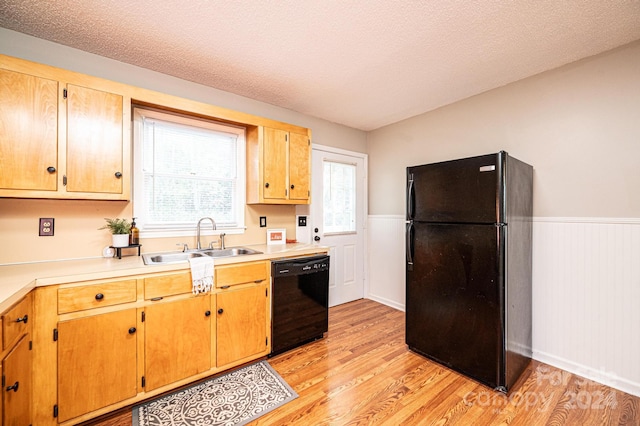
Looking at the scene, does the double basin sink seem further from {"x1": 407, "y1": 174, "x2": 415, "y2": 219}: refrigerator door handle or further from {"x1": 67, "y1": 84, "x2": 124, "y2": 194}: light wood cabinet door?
{"x1": 407, "y1": 174, "x2": 415, "y2": 219}: refrigerator door handle

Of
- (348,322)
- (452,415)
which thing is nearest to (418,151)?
(348,322)

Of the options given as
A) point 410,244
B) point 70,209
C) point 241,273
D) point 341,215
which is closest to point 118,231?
point 70,209

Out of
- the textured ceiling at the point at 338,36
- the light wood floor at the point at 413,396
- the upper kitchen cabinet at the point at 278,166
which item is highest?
the textured ceiling at the point at 338,36

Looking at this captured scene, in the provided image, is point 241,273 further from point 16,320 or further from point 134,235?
point 16,320

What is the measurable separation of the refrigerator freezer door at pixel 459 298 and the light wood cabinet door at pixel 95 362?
2.28 meters

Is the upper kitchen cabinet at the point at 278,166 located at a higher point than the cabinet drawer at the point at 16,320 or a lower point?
higher

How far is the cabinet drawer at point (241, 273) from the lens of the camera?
82.7 inches

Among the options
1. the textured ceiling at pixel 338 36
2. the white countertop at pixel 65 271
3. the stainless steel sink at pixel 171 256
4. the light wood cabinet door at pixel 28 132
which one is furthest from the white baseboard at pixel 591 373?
the light wood cabinet door at pixel 28 132

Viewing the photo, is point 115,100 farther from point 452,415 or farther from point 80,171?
point 452,415

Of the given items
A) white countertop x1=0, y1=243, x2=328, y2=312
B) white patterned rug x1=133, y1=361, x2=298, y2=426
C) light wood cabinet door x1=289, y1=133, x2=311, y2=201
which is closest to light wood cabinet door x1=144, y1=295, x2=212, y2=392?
white patterned rug x1=133, y1=361, x2=298, y2=426

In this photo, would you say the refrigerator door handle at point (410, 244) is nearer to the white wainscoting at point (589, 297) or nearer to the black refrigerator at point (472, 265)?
the black refrigerator at point (472, 265)

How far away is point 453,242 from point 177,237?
2.47 meters

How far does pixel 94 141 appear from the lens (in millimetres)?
1893

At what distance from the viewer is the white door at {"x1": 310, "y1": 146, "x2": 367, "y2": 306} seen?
3562 millimetres
